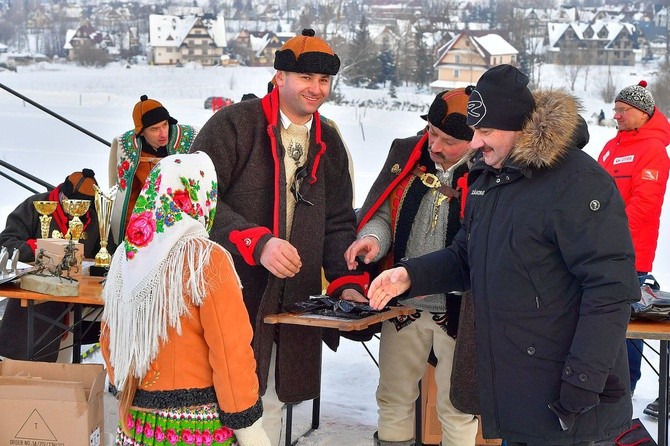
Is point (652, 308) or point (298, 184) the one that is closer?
point (298, 184)

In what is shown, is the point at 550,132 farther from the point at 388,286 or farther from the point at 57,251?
the point at 57,251

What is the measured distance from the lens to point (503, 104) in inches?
97.0

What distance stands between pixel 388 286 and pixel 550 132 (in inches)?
25.8

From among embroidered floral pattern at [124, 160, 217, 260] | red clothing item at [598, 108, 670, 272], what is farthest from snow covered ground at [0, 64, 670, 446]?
embroidered floral pattern at [124, 160, 217, 260]

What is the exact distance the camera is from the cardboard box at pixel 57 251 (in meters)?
4.20

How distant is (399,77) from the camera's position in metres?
28.0

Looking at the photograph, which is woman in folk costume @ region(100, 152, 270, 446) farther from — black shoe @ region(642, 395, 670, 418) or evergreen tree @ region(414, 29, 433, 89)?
evergreen tree @ region(414, 29, 433, 89)

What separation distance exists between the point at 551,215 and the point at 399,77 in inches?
1023

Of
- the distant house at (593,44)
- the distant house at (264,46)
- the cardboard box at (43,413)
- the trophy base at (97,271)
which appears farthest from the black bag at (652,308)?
the distant house at (593,44)

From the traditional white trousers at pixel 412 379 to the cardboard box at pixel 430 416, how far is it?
0.96ft

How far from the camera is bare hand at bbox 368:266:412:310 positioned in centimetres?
276

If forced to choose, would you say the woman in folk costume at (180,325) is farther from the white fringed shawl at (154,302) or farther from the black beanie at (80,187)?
the black beanie at (80,187)

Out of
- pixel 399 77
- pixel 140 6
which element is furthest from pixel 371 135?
pixel 140 6

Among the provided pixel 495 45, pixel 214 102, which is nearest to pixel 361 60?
pixel 495 45
